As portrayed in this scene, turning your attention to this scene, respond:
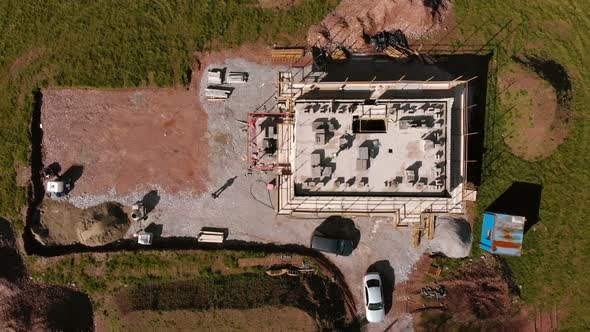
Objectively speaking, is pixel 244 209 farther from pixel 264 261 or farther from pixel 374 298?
pixel 374 298

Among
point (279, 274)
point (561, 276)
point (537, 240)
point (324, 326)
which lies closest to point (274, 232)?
point (279, 274)

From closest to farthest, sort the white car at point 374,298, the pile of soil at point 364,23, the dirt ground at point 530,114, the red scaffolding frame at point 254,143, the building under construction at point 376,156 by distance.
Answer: the building under construction at point 376,156, the white car at point 374,298, the red scaffolding frame at point 254,143, the dirt ground at point 530,114, the pile of soil at point 364,23

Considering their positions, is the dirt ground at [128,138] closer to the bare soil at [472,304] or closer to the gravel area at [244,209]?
the gravel area at [244,209]

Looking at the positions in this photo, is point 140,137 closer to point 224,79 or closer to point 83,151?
point 83,151

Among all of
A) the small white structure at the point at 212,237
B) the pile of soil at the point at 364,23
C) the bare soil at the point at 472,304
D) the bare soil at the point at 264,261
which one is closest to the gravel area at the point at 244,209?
the small white structure at the point at 212,237

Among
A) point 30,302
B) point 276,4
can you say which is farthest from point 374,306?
point 30,302

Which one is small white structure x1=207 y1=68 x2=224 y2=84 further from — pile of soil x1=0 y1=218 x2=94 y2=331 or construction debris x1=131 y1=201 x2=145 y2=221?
pile of soil x1=0 y1=218 x2=94 y2=331
